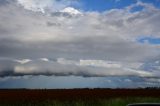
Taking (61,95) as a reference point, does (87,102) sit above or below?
below

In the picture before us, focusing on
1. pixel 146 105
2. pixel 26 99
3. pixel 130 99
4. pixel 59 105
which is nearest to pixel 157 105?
Result: pixel 146 105

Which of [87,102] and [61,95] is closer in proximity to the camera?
[87,102]

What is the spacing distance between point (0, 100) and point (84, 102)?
6.06m

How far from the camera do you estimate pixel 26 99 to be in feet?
89.7

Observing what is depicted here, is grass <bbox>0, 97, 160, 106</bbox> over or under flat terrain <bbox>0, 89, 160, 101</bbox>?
under

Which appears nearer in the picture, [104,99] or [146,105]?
[146,105]

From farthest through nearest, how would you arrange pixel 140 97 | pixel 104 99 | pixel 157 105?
pixel 140 97 → pixel 104 99 → pixel 157 105

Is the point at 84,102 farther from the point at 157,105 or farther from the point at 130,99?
the point at 157,105

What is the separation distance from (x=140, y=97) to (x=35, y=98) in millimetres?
9595

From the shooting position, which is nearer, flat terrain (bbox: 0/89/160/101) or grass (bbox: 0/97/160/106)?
grass (bbox: 0/97/160/106)

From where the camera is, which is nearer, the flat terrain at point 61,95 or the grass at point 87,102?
the grass at point 87,102

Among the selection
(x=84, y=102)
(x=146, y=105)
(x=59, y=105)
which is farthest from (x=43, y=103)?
(x=146, y=105)

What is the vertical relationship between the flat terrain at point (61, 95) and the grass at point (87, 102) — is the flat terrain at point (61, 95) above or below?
above

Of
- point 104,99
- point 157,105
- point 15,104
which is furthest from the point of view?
point 104,99
